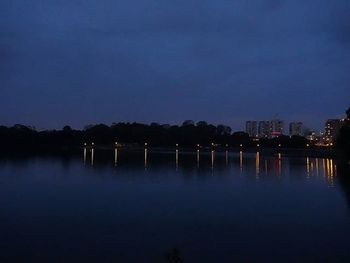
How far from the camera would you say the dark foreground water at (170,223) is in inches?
366

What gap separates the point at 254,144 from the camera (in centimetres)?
9650

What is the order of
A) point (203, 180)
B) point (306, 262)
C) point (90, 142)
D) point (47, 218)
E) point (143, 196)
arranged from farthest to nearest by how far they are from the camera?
point (90, 142) → point (203, 180) → point (143, 196) → point (47, 218) → point (306, 262)

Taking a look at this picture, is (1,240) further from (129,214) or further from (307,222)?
(307,222)

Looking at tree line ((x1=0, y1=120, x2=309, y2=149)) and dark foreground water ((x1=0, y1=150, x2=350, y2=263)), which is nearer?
dark foreground water ((x1=0, y1=150, x2=350, y2=263))

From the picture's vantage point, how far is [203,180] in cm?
2416

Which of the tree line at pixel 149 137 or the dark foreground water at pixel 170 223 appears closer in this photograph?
the dark foreground water at pixel 170 223

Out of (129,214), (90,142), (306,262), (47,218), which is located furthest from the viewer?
(90,142)

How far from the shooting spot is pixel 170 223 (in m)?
12.1

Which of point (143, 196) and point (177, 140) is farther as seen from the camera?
point (177, 140)

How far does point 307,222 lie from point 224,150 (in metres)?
74.3

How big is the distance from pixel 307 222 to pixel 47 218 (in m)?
6.86

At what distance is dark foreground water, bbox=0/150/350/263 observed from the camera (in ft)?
30.5

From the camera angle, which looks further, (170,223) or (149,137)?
(149,137)

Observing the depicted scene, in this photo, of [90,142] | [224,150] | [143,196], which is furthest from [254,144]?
[143,196]
